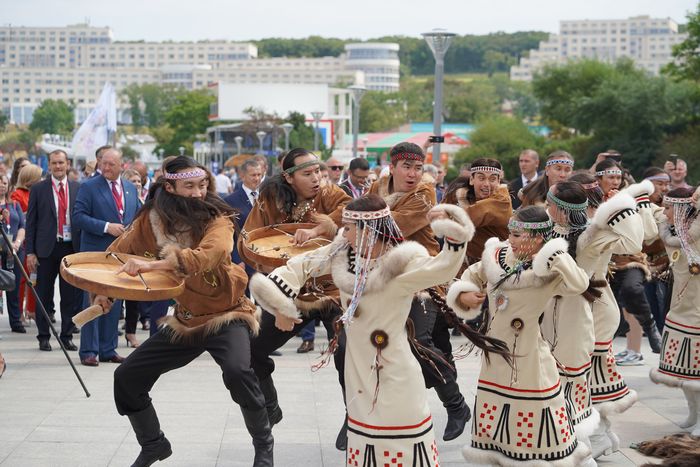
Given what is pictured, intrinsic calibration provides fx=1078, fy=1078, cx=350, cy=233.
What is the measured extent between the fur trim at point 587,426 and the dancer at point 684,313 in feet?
4.46

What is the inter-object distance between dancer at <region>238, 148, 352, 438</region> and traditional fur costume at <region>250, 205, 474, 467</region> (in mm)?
1547

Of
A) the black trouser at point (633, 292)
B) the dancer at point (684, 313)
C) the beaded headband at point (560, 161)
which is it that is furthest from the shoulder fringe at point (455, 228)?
the black trouser at point (633, 292)

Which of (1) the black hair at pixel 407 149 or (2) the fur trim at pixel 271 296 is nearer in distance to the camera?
(2) the fur trim at pixel 271 296

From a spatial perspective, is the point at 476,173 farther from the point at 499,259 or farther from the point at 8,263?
the point at 8,263

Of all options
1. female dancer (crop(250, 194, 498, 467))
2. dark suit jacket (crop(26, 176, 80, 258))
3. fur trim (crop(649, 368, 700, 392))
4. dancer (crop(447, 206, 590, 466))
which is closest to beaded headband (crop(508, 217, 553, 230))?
dancer (crop(447, 206, 590, 466))

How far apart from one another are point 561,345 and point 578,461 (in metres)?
0.90

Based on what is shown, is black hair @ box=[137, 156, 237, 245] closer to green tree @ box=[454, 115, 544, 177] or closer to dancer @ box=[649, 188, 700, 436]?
dancer @ box=[649, 188, 700, 436]

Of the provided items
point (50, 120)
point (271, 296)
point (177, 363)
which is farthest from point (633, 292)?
point (50, 120)

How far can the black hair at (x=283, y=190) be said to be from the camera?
731 centimetres

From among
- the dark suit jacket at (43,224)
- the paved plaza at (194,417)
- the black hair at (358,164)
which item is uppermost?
the black hair at (358,164)

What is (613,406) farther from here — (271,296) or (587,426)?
(271,296)

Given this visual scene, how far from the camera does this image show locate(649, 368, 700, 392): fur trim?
25.2 ft

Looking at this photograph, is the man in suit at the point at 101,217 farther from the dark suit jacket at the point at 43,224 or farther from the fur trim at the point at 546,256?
the fur trim at the point at 546,256

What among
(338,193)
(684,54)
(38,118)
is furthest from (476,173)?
(38,118)
